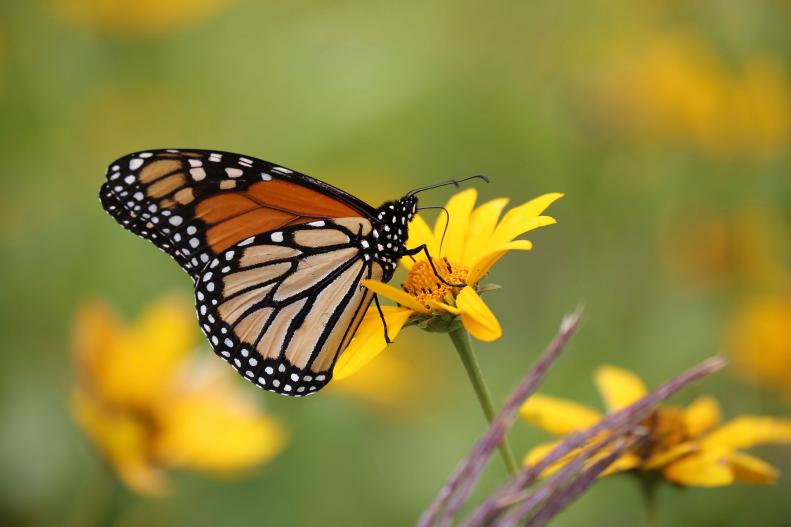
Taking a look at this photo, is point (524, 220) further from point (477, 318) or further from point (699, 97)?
point (699, 97)

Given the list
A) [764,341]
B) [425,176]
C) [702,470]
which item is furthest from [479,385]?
[425,176]

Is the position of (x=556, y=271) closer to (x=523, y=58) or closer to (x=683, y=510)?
(x=523, y=58)

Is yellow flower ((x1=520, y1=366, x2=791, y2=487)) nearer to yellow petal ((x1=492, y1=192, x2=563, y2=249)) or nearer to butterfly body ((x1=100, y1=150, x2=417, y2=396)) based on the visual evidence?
yellow petal ((x1=492, y1=192, x2=563, y2=249))

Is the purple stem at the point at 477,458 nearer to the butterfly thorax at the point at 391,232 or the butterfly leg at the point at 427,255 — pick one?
the butterfly leg at the point at 427,255

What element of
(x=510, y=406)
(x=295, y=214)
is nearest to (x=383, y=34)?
(x=295, y=214)

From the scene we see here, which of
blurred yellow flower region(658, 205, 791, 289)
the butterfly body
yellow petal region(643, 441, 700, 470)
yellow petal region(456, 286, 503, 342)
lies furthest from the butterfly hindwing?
blurred yellow flower region(658, 205, 791, 289)

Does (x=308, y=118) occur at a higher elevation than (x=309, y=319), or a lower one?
higher

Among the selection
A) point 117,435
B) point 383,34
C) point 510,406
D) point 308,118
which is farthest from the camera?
point 383,34

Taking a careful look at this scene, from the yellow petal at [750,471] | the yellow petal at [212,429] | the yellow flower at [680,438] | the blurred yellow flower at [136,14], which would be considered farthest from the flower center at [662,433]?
the blurred yellow flower at [136,14]
